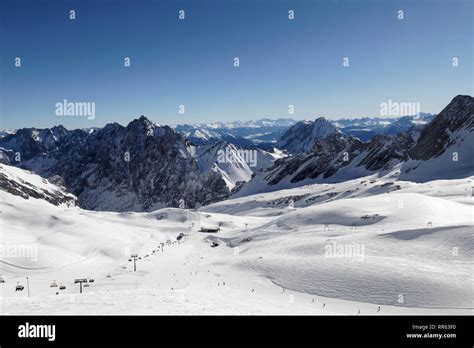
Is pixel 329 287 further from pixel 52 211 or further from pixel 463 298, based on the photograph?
pixel 52 211

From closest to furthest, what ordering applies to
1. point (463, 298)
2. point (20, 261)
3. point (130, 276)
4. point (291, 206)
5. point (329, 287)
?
1. point (463, 298)
2. point (329, 287)
3. point (130, 276)
4. point (20, 261)
5. point (291, 206)

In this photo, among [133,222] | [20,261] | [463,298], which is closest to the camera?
[463,298]

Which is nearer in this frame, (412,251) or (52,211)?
(412,251)

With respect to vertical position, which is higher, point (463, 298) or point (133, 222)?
point (463, 298)

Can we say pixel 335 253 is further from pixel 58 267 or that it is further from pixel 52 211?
pixel 52 211

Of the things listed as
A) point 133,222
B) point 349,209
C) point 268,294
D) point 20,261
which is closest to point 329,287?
point 268,294

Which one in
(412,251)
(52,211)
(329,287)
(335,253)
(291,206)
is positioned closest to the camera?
(329,287)
